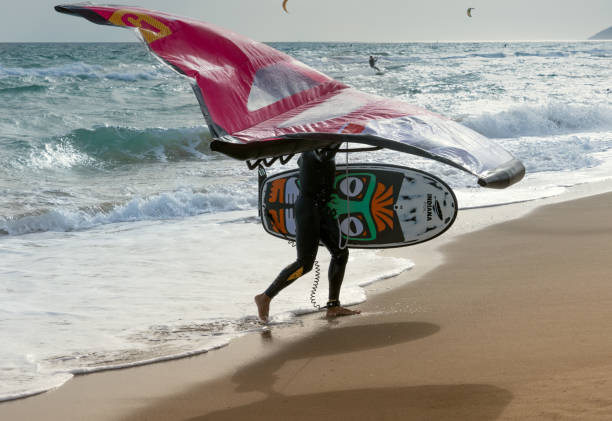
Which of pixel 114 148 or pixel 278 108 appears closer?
pixel 278 108

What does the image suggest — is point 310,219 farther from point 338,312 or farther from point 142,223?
point 142,223

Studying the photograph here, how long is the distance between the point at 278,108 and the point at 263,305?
3.96 ft

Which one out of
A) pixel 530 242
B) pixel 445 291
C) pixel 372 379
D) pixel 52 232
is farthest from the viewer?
pixel 52 232

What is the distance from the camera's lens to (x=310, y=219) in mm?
4254

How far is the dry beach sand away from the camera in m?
2.85

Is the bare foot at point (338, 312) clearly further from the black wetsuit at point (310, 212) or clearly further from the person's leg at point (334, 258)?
the black wetsuit at point (310, 212)

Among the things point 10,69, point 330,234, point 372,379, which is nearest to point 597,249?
point 330,234

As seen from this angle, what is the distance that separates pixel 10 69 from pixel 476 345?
95.4 feet

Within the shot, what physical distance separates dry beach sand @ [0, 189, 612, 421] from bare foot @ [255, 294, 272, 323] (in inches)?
6.6

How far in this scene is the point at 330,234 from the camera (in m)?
4.35

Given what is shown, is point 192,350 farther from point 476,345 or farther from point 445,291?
point 445,291

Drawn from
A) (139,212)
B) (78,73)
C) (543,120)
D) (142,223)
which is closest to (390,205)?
(142,223)

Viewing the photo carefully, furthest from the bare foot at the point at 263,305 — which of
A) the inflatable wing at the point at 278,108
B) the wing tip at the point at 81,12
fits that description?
the wing tip at the point at 81,12

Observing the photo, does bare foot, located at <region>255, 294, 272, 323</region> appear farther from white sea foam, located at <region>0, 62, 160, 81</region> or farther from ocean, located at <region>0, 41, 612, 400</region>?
white sea foam, located at <region>0, 62, 160, 81</region>
